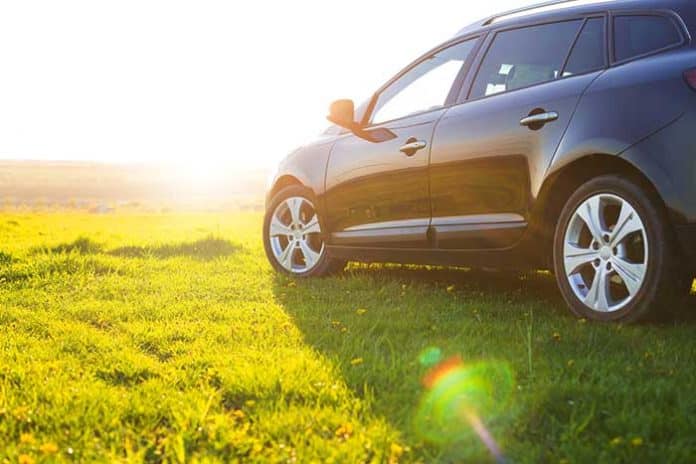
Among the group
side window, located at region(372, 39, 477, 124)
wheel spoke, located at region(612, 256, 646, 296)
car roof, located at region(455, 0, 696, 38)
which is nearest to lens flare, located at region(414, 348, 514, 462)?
wheel spoke, located at region(612, 256, 646, 296)

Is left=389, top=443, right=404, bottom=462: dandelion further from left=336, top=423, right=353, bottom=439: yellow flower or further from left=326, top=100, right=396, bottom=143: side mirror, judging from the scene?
left=326, top=100, right=396, bottom=143: side mirror

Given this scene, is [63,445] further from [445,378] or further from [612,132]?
[612,132]

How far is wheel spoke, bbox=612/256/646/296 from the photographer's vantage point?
14.0 ft

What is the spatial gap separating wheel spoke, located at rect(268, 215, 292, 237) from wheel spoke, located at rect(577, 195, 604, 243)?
3.02 metres

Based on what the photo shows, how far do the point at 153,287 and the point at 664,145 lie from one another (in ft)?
12.8

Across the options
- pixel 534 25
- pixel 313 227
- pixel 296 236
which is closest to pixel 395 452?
pixel 534 25

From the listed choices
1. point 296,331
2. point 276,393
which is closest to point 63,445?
point 276,393

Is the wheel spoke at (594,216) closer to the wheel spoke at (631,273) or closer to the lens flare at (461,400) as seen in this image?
the wheel spoke at (631,273)

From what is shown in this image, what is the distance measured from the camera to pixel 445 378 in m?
3.59

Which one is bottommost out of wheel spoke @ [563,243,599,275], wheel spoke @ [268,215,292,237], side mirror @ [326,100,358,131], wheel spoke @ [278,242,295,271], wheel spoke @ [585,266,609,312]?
wheel spoke @ [278,242,295,271]

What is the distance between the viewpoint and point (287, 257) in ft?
23.0

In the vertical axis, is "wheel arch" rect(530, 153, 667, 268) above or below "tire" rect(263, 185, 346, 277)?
above

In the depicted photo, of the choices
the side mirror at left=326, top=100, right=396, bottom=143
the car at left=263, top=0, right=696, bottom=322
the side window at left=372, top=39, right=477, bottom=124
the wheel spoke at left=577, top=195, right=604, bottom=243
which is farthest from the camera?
the side mirror at left=326, top=100, right=396, bottom=143

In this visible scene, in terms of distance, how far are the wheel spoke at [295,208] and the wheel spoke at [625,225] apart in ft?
10.0
